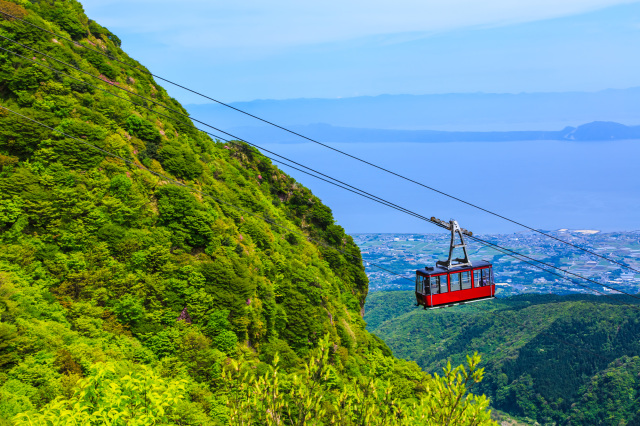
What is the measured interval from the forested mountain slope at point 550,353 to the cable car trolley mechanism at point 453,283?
88894 mm

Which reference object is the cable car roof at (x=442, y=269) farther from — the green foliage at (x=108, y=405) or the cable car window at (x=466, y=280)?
the green foliage at (x=108, y=405)

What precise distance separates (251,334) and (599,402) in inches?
4702

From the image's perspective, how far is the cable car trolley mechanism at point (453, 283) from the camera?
26625mm

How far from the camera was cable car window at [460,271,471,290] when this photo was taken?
90.7 ft

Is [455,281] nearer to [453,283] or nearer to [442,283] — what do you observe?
[453,283]

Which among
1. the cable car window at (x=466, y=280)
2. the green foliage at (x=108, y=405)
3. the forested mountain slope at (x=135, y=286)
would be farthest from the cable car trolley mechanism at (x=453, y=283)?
the green foliage at (x=108, y=405)

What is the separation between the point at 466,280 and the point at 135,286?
19.0 meters

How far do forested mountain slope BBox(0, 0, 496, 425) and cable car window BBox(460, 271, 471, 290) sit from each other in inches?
261

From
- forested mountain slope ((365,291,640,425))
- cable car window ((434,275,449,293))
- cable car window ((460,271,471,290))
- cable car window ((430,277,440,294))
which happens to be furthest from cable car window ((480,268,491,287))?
forested mountain slope ((365,291,640,425))

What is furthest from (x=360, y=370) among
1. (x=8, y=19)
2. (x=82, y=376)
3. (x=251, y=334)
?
(x=8, y=19)

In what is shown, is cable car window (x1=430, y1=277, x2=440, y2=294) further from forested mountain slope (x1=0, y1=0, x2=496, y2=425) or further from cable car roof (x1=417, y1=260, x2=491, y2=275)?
forested mountain slope (x1=0, y1=0, x2=496, y2=425)

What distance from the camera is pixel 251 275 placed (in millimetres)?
32531

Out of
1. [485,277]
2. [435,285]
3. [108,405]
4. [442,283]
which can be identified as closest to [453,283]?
[442,283]

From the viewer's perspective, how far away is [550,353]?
13700 cm
